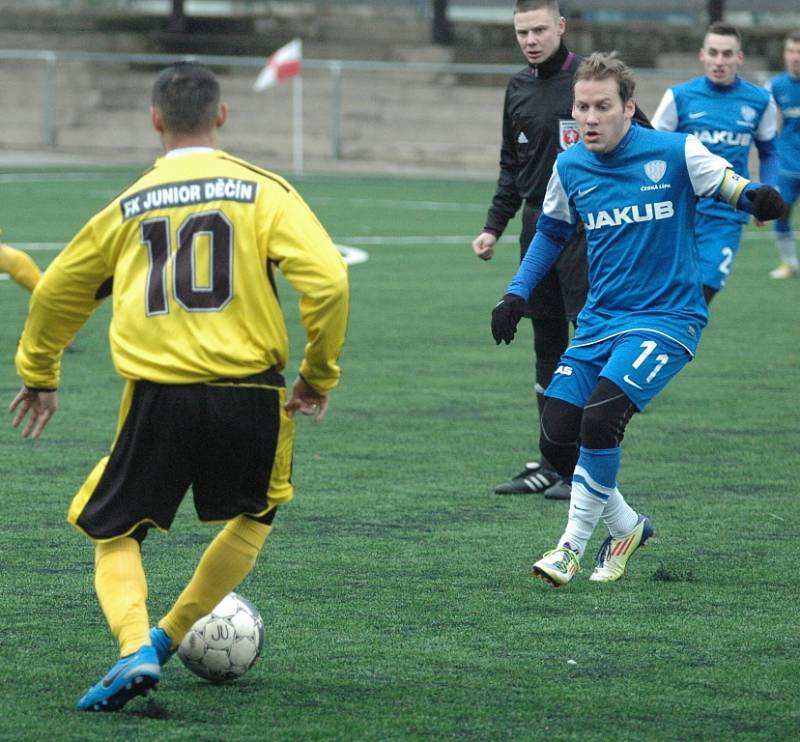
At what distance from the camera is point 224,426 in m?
4.62

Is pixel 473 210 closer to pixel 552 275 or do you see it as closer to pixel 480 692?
pixel 552 275

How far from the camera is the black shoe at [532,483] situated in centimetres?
797

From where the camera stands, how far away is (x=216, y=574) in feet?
15.7

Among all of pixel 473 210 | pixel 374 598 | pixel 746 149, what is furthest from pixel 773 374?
pixel 473 210

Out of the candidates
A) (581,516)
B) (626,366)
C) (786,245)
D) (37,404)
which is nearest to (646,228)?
(626,366)

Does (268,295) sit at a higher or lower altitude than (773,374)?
higher

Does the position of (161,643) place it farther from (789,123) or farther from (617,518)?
(789,123)

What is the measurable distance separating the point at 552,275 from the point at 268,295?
3.34 m

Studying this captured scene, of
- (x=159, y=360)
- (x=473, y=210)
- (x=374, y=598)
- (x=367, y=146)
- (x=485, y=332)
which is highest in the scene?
(x=159, y=360)

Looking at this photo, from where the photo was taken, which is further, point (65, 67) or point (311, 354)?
point (65, 67)

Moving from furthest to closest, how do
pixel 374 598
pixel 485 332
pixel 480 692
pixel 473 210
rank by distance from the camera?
pixel 473 210
pixel 485 332
pixel 374 598
pixel 480 692

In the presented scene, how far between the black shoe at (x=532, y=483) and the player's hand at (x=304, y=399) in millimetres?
3267

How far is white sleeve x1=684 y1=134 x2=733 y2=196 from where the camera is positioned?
623 centimetres

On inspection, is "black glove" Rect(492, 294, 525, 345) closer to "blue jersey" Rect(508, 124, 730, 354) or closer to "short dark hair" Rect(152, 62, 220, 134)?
"blue jersey" Rect(508, 124, 730, 354)
